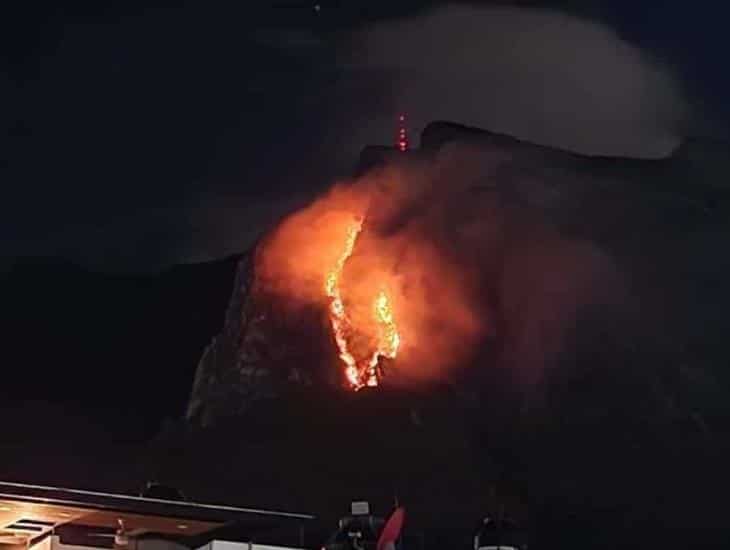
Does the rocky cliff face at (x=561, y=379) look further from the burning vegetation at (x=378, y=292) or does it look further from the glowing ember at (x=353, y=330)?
the burning vegetation at (x=378, y=292)

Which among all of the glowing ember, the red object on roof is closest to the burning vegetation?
the glowing ember

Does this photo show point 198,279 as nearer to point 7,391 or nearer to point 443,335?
point 7,391

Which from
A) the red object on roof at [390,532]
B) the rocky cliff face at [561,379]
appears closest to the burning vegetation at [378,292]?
the rocky cliff face at [561,379]

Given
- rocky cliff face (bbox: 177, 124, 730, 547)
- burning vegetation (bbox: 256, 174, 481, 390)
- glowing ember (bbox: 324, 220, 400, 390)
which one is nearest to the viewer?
rocky cliff face (bbox: 177, 124, 730, 547)

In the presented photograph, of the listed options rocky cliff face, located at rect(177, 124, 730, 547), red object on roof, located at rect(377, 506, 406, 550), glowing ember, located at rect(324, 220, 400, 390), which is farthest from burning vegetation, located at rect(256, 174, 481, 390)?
red object on roof, located at rect(377, 506, 406, 550)

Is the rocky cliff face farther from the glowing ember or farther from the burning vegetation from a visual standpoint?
the burning vegetation

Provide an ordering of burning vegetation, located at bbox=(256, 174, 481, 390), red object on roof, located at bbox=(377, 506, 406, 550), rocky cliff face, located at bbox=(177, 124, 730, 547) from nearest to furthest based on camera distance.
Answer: red object on roof, located at bbox=(377, 506, 406, 550)
rocky cliff face, located at bbox=(177, 124, 730, 547)
burning vegetation, located at bbox=(256, 174, 481, 390)

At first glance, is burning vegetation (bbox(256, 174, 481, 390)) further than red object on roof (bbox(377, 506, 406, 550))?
Yes

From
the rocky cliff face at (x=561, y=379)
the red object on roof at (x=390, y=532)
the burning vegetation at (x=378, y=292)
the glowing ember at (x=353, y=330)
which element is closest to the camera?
the red object on roof at (x=390, y=532)

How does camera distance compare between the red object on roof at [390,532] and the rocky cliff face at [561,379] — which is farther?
the rocky cliff face at [561,379]

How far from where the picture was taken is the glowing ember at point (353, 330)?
53031mm

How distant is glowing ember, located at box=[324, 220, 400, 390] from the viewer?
174ft

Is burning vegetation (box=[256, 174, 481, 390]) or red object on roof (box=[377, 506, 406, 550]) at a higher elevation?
burning vegetation (box=[256, 174, 481, 390])

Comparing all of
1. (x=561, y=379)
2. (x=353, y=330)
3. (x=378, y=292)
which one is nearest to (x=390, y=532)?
(x=561, y=379)
